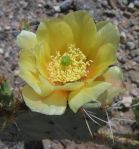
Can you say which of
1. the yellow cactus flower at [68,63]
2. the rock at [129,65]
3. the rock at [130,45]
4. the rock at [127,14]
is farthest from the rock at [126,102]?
the yellow cactus flower at [68,63]

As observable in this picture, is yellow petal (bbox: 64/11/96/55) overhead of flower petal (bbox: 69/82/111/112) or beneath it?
overhead

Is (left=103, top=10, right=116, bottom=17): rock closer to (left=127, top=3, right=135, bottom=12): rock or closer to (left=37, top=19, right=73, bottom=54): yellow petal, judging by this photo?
(left=127, top=3, right=135, bottom=12): rock

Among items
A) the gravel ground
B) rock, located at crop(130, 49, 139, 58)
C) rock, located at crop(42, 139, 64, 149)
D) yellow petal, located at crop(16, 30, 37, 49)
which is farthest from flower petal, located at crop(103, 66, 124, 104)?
rock, located at crop(130, 49, 139, 58)

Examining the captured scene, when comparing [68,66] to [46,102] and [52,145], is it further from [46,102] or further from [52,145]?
[52,145]

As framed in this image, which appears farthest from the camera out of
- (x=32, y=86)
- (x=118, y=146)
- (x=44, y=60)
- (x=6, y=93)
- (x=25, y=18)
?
(x=25, y=18)

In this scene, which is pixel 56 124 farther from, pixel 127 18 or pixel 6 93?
pixel 127 18

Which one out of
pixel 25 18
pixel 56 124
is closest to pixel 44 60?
pixel 56 124
